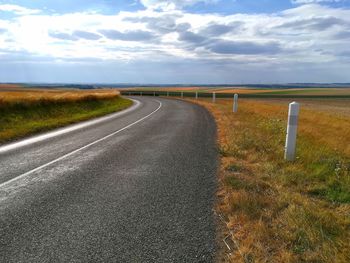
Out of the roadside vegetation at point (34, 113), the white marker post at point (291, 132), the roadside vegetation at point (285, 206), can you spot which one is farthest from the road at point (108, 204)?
the roadside vegetation at point (34, 113)

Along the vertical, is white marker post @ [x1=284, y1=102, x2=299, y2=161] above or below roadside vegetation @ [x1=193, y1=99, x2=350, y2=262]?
above

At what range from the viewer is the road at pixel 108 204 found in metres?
3.58

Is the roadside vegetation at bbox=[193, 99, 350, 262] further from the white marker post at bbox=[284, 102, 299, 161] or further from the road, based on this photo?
the road

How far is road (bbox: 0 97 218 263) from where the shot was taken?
11.7 ft

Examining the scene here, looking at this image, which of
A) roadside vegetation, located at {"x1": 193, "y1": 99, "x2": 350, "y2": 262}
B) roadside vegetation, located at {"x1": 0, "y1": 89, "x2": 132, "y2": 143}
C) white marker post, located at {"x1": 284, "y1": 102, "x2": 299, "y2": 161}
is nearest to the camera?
roadside vegetation, located at {"x1": 193, "y1": 99, "x2": 350, "y2": 262}

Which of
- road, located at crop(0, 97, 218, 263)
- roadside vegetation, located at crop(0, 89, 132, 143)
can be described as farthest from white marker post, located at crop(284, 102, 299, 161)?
roadside vegetation, located at crop(0, 89, 132, 143)

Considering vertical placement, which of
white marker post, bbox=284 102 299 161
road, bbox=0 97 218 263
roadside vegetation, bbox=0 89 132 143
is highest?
white marker post, bbox=284 102 299 161

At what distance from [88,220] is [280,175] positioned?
11.9ft

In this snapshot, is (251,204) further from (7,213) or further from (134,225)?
(7,213)

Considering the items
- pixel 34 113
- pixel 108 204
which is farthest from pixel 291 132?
pixel 34 113

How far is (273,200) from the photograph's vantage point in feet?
16.1

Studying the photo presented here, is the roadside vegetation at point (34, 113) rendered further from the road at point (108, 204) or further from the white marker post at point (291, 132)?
the white marker post at point (291, 132)

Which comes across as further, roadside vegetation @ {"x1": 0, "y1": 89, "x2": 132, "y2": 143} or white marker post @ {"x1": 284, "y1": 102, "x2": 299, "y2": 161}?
roadside vegetation @ {"x1": 0, "y1": 89, "x2": 132, "y2": 143}

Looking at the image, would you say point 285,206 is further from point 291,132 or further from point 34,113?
point 34,113
